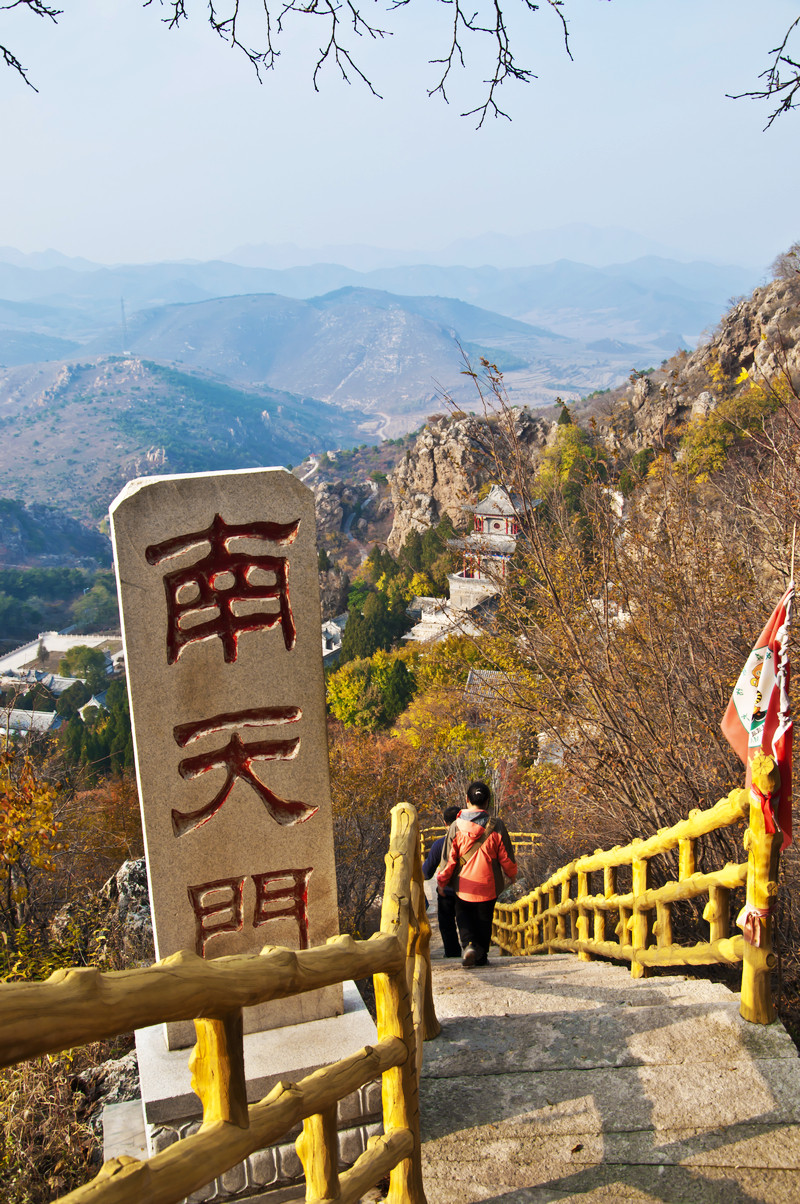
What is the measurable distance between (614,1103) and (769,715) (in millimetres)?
1495

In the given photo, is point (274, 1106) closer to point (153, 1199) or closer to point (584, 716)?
point (153, 1199)

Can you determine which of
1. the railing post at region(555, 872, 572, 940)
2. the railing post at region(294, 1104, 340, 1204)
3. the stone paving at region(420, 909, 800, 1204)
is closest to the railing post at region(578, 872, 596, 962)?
the railing post at region(555, 872, 572, 940)

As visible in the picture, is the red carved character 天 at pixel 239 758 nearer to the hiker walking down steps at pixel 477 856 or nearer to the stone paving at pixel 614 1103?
the stone paving at pixel 614 1103

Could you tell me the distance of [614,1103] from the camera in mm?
2652

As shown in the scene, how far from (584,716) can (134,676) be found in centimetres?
459

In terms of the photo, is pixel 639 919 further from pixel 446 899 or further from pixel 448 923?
pixel 448 923

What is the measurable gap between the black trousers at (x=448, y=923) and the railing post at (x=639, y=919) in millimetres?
1317

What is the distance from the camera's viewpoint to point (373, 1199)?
7.89 feet

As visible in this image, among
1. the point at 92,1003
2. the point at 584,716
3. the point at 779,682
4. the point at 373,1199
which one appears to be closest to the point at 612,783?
the point at 584,716

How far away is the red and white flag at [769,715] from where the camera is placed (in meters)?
3.00

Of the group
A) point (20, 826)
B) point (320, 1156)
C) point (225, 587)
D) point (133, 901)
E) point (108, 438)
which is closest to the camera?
point (320, 1156)

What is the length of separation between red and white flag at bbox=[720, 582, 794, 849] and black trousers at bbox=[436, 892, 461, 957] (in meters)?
2.51

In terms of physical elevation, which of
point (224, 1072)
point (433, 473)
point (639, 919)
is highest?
point (433, 473)

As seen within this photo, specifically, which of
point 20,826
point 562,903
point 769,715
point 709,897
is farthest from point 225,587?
point 20,826
